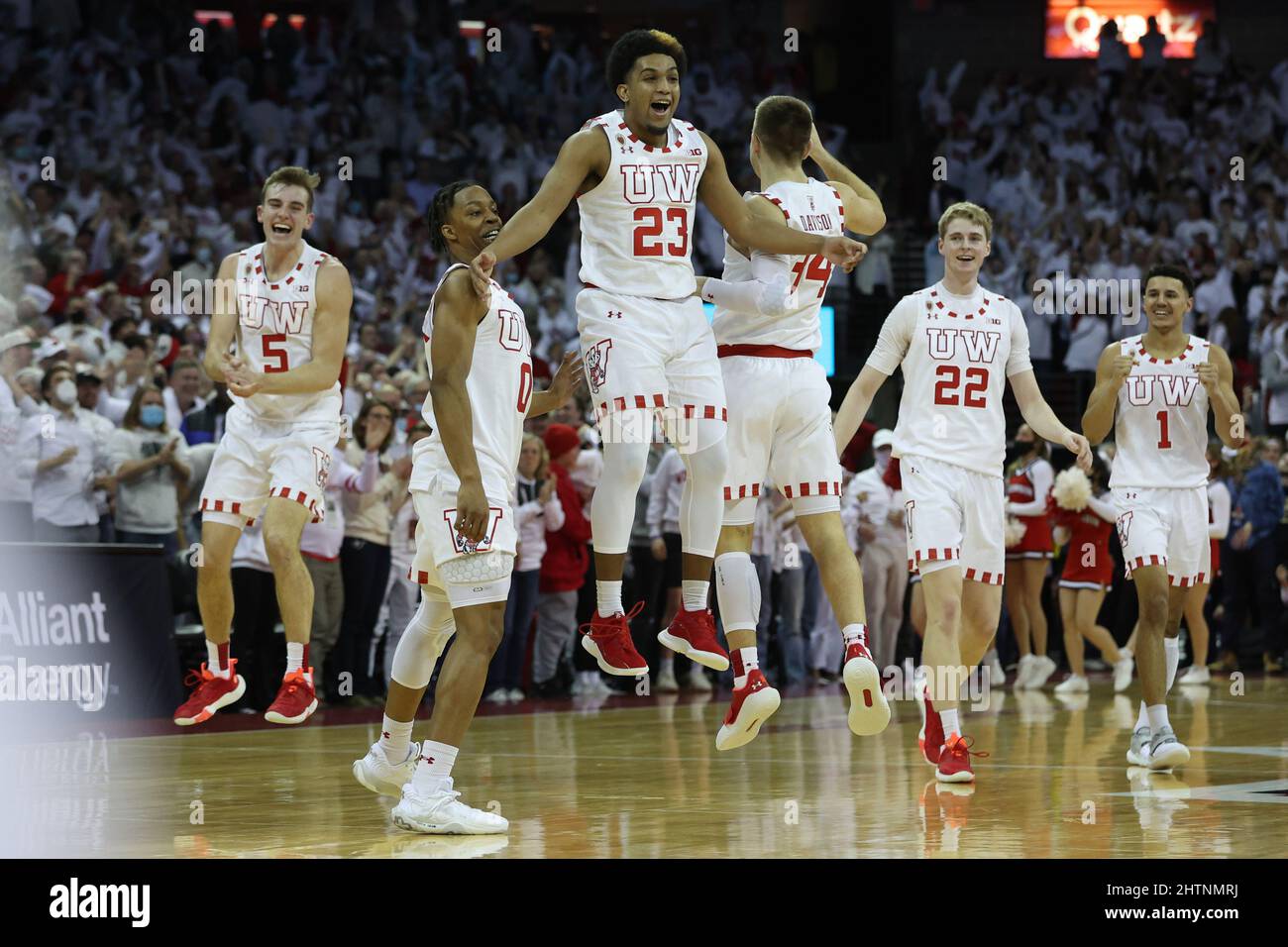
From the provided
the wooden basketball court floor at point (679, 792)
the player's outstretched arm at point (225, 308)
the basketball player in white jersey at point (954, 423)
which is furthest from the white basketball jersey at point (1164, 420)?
the player's outstretched arm at point (225, 308)

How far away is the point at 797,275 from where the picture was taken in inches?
318

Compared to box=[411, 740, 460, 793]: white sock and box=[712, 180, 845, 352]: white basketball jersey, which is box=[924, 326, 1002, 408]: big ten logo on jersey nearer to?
box=[712, 180, 845, 352]: white basketball jersey

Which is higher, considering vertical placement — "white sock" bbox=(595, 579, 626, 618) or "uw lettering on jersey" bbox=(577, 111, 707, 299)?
"uw lettering on jersey" bbox=(577, 111, 707, 299)

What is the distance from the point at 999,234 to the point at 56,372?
1391cm

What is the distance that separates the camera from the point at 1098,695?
15.5 metres

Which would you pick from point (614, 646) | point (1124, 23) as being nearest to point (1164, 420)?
point (614, 646)

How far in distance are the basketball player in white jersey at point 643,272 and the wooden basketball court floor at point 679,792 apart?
92 cm

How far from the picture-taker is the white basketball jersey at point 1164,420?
32.2 ft

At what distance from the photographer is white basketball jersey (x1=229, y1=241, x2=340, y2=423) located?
29.4ft

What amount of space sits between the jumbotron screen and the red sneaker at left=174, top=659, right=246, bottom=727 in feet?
75.2

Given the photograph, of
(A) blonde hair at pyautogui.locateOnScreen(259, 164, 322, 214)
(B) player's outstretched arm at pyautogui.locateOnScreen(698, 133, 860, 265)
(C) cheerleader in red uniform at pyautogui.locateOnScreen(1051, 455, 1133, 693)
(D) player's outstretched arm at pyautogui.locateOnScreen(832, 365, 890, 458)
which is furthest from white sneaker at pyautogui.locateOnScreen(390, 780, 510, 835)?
(C) cheerleader in red uniform at pyautogui.locateOnScreen(1051, 455, 1133, 693)

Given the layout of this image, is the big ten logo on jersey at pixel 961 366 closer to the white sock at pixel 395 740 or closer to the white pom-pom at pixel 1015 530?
the white sock at pixel 395 740

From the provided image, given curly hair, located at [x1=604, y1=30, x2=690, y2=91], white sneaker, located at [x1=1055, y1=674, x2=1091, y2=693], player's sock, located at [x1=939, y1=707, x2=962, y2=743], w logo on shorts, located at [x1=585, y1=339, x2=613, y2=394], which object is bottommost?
white sneaker, located at [x1=1055, y1=674, x2=1091, y2=693]

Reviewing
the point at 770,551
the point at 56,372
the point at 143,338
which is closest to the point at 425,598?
the point at 56,372
